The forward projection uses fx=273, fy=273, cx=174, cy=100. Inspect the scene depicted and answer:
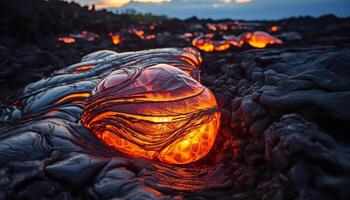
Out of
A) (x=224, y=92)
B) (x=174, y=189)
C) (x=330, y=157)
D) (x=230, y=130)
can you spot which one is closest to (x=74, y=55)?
(x=224, y=92)

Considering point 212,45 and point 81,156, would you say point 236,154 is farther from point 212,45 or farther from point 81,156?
point 212,45

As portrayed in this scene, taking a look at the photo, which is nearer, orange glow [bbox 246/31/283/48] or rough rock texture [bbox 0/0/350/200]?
rough rock texture [bbox 0/0/350/200]

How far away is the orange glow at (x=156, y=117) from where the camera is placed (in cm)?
201

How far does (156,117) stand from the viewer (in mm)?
2002

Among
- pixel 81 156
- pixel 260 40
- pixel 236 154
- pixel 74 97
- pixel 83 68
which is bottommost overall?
pixel 236 154

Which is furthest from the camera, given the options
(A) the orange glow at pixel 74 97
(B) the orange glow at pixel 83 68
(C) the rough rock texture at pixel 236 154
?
(B) the orange glow at pixel 83 68

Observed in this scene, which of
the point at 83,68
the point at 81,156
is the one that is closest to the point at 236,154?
the point at 81,156

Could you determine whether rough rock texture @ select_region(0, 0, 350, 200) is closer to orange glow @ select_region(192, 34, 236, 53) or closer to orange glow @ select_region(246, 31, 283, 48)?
orange glow @ select_region(192, 34, 236, 53)

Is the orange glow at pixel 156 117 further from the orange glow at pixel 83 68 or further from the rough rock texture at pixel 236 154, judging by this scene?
the orange glow at pixel 83 68

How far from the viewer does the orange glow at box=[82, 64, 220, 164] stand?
201 cm

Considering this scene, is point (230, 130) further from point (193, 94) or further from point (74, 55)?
point (74, 55)

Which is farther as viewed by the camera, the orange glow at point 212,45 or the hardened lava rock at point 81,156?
the orange glow at point 212,45

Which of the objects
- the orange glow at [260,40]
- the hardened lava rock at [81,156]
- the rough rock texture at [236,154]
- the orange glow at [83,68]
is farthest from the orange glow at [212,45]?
the hardened lava rock at [81,156]

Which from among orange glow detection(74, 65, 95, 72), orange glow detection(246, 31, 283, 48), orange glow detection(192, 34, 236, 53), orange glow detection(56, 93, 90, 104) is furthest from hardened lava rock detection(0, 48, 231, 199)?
orange glow detection(246, 31, 283, 48)
